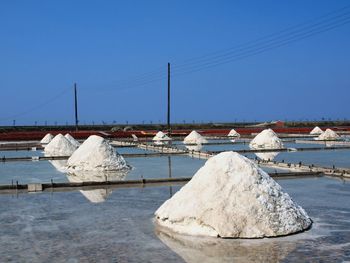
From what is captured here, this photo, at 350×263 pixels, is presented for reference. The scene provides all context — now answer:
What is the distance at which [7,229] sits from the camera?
5.62 m

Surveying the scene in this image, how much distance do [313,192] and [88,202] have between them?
370 centimetres

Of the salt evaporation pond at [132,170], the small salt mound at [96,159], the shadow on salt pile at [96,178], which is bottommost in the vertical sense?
the shadow on salt pile at [96,178]

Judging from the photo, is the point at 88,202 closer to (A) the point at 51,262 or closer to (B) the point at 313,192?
(A) the point at 51,262

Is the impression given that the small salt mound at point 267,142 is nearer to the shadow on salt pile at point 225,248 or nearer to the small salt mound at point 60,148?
the small salt mound at point 60,148

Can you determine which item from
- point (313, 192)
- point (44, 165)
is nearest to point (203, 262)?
point (313, 192)

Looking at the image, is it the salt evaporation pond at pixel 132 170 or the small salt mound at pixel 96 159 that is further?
the small salt mound at pixel 96 159

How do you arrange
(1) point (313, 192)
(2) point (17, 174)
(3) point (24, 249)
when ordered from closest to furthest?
(3) point (24, 249) → (1) point (313, 192) → (2) point (17, 174)

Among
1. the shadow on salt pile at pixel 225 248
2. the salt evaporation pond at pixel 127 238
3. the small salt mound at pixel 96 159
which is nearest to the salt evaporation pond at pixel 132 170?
the small salt mound at pixel 96 159

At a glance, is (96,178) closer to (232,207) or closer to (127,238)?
(127,238)

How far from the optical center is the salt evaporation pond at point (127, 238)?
456cm

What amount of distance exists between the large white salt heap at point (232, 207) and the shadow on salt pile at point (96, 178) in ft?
6.49

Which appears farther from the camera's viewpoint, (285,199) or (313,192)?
(313,192)

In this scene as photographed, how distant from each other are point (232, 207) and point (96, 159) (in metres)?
6.63

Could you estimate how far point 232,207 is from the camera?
550 centimetres
